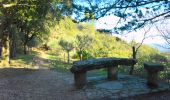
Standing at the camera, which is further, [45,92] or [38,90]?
[38,90]

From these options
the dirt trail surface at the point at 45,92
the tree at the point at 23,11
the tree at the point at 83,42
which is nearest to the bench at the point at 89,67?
the dirt trail surface at the point at 45,92

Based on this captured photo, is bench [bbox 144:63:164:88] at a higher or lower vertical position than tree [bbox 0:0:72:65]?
lower

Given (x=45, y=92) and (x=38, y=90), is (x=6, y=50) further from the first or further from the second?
(x=45, y=92)

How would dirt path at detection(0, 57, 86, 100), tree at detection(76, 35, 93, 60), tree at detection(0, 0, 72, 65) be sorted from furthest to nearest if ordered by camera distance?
1. tree at detection(76, 35, 93, 60)
2. tree at detection(0, 0, 72, 65)
3. dirt path at detection(0, 57, 86, 100)

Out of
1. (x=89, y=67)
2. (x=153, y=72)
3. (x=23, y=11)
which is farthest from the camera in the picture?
(x=23, y=11)

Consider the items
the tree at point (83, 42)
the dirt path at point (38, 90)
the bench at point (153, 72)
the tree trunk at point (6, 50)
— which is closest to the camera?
the dirt path at point (38, 90)

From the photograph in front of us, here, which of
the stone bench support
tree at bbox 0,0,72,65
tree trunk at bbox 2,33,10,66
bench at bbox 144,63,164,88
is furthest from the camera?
tree trunk at bbox 2,33,10,66

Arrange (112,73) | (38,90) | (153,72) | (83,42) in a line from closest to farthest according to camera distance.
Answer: (153,72) → (38,90) → (112,73) → (83,42)

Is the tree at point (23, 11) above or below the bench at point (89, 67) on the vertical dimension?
above

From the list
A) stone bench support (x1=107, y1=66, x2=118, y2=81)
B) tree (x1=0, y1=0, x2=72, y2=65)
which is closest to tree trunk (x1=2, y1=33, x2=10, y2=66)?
tree (x1=0, y1=0, x2=72, y2=65)

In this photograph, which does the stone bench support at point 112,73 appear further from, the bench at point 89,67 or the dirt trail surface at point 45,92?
the dirt trail surface at point 45,92

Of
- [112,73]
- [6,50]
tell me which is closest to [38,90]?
[112,73]

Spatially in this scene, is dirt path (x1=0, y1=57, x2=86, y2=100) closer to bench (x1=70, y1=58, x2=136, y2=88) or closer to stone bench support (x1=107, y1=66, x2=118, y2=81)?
bench (x1=70, y1=58, x2=136, y2=88)

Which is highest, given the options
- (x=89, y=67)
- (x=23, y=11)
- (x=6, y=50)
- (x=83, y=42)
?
(x=23, y=11)
